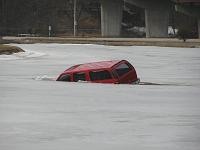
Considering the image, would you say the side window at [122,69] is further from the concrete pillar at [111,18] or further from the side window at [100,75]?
the concrete pillar at [111,18]

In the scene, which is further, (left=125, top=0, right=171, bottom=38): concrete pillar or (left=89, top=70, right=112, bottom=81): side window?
(left=125, top=0, right=171, bottom=38): concrete pillar

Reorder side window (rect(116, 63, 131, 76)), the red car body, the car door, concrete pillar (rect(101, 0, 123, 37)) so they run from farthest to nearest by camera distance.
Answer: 1. concrete pillar (rect(101, 0, 123, 37))
2. side window (rect(116, 63, 131, 76))
3. the car door
4. the red car body

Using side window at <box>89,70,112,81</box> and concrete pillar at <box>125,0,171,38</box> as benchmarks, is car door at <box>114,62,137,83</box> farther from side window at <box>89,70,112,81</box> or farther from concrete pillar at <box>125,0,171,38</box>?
concrete pillar at <box>125,0,171,38</box>

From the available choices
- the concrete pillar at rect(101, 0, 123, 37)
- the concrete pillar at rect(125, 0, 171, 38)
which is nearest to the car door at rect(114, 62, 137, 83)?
the concrete pillar at rect(125, 0, 171, 38)

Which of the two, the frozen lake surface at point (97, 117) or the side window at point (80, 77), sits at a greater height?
the side window at point (80, 77)

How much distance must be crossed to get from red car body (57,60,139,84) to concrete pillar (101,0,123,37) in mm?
57718

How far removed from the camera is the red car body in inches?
840

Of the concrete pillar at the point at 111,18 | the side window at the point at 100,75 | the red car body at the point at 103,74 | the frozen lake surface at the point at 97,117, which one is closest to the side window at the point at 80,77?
the red car body at the point at 103,74

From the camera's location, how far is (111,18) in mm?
80000

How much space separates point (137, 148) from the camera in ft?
30.1

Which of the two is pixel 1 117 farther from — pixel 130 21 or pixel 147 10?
pixel 130 21

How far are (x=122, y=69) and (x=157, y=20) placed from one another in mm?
52700

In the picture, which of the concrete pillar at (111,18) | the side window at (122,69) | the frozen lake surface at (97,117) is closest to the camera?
the frozen lake surface at (97,117)

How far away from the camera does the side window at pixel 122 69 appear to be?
71.3 feet
